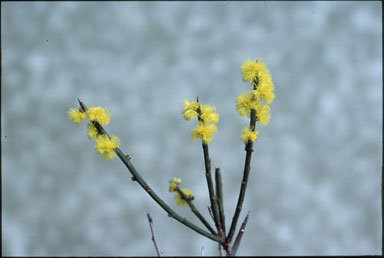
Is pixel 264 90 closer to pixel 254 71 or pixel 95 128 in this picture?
pixel 254 71

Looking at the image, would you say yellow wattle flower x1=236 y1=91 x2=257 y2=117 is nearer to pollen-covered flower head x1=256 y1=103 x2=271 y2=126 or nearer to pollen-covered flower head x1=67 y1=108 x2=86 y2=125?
pollen-covered flower head x1=256 y1=103 x2=271 y2=126

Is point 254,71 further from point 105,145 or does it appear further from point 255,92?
point 105,145

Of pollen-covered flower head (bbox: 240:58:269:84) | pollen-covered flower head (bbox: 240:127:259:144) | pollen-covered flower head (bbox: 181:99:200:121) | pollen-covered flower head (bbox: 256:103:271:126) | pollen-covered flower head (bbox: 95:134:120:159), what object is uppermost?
pollen-covered flower head (bbox: 240:58:269:84)

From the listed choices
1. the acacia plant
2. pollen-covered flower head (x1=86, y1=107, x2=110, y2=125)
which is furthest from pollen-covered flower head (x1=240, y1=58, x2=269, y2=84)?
pollen-covered flower head (x1=86, y1=107, x2=110, y2=125)

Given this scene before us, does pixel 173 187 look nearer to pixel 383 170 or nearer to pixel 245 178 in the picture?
pixel 245 178

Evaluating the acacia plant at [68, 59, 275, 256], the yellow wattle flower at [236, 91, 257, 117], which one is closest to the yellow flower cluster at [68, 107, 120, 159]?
the acacia plant at [68, 59, 275, 256]

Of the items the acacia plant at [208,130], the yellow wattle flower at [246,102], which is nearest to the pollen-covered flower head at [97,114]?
the acacia plant at [208,130]

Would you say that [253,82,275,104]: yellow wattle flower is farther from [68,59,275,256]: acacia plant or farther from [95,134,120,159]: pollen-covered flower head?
[95,134,120,159]: pollen-covered flower head

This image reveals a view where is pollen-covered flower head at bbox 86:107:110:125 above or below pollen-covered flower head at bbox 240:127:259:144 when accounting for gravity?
below

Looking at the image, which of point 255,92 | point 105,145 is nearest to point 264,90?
point 255,92
